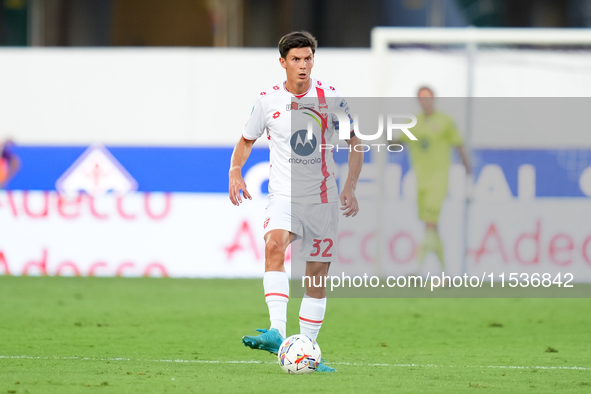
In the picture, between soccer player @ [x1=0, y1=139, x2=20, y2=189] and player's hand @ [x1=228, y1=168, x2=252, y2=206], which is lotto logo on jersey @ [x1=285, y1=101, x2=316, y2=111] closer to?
player's hand @ [x1=228, y1=168, x2=252, y2=206]

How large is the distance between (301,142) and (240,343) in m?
1.99

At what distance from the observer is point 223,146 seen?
11180 mm

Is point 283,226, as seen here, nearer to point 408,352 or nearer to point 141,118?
point 408,352

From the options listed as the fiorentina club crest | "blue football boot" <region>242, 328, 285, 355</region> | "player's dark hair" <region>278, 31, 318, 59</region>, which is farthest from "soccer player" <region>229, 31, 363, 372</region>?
the fiorentina club crest

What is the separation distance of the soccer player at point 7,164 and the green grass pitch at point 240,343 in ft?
4.05

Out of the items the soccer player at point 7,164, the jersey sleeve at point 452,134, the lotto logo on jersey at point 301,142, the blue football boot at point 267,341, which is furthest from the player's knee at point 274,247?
the soccer player at point 7,164

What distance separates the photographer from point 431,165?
35.0 feet

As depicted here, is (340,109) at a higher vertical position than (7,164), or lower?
lower

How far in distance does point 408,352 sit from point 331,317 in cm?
196

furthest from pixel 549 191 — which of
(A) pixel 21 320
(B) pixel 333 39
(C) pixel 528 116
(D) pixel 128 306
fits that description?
(B) pixel 333 39

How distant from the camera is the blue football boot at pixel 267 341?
5.15 meters

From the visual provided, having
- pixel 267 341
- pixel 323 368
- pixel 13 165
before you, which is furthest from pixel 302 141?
pixel 13 165

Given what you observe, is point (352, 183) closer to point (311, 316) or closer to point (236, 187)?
point (236, 187)

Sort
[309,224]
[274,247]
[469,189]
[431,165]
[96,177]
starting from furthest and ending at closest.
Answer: [469,189]
[96,177]
[431,165]
[309,224]
[274,247]
